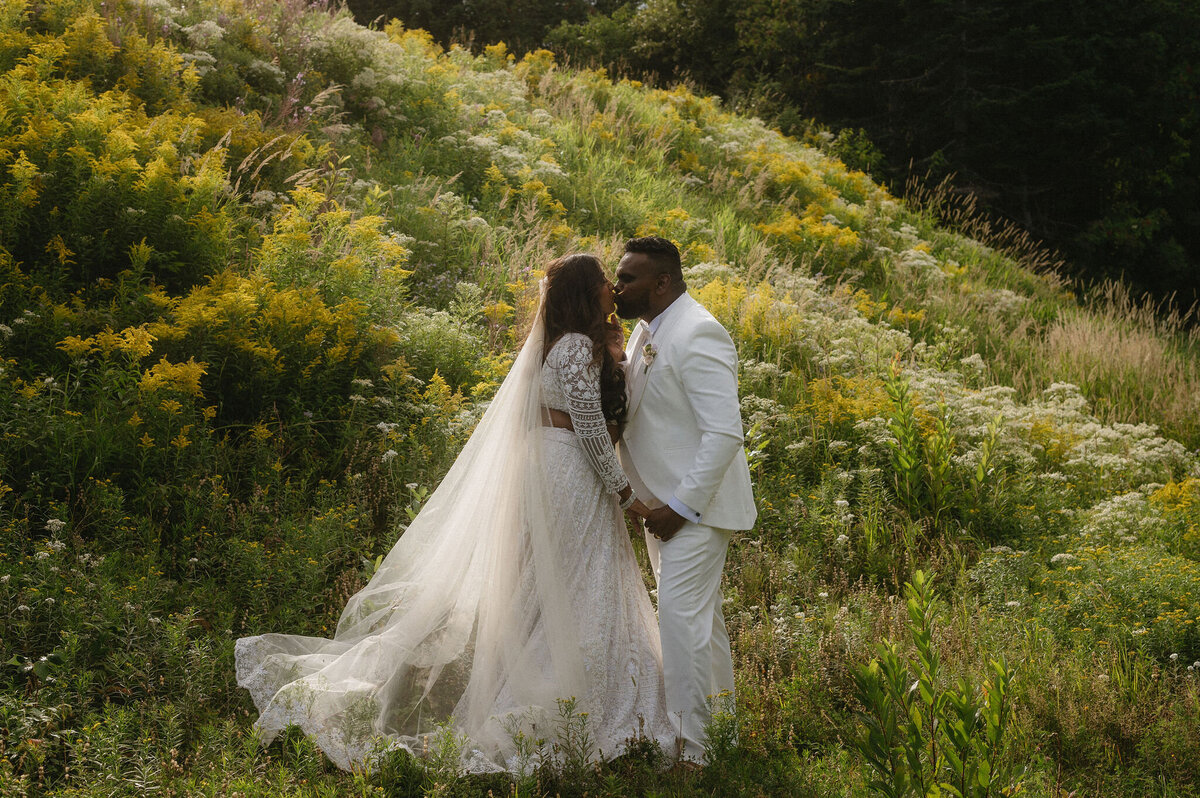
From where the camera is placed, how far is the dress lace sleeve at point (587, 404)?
385 centimetres

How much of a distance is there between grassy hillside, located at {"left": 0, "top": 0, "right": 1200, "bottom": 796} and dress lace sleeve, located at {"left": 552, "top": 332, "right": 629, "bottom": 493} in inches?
46.6

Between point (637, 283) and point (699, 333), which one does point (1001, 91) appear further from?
point (699, 333)

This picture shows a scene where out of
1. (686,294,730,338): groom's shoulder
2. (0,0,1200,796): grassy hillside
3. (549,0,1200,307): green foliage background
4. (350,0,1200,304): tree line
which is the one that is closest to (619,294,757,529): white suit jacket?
(686,294,730,338): groom's shoulder

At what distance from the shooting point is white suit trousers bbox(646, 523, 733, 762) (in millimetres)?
3768

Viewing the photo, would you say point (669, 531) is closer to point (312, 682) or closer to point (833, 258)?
point (312, 682)

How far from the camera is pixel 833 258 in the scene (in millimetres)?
10672

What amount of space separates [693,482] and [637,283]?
933mm

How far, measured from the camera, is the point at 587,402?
152 inches

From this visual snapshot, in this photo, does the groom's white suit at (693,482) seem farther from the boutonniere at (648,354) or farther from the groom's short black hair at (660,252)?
the groom's short black hair at (660,252)

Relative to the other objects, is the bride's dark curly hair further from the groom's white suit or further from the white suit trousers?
the white suit trousers

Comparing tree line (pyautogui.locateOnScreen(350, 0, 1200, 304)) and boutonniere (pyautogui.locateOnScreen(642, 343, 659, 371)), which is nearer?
boutonniere (pyautogui.locateOnScreen(642, 343, 659, 371))

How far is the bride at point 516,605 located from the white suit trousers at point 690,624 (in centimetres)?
10

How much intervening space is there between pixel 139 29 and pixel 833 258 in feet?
25.2

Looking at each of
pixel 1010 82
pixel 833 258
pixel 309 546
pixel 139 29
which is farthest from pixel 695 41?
pixel 309 546
